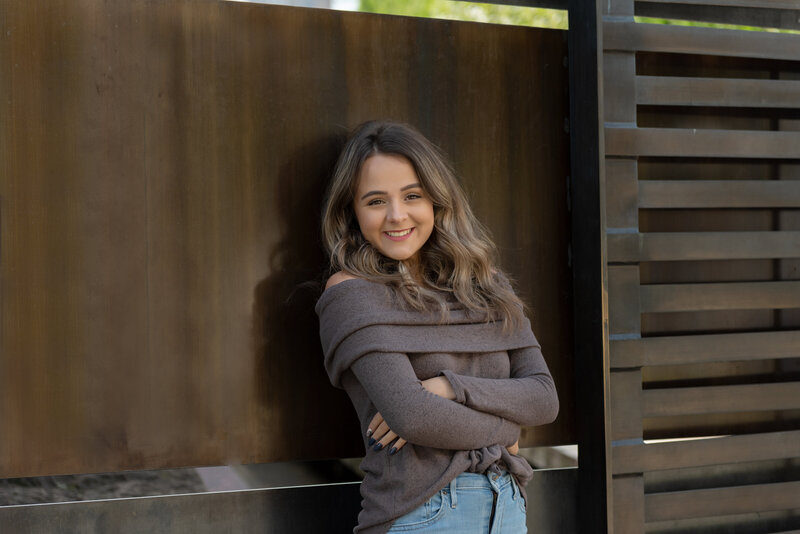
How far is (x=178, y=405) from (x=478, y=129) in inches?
46.9

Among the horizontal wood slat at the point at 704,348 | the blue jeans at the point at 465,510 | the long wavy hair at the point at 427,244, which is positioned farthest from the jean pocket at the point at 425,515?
the horizontal wood slat at the point at 704,348

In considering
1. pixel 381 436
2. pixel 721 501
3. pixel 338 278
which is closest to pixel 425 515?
pixel 381 436

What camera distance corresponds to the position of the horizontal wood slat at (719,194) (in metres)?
2.33

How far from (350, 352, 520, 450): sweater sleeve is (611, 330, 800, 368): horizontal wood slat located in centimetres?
68

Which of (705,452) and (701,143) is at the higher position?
(701,143)

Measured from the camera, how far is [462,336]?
1.90 meters

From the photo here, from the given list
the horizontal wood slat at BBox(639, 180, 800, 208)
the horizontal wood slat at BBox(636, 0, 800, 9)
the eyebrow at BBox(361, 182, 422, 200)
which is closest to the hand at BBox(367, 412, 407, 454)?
the eyebrow at BBox(361, 182, 422, 200)

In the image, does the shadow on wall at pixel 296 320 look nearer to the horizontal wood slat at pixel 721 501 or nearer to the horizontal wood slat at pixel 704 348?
the horizontal wood slat at pixel 704 348

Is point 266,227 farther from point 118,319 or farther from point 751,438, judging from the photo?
point 751,438

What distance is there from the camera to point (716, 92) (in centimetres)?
239

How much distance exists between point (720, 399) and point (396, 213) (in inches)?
48.6

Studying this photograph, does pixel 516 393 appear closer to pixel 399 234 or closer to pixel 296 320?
pixel 399 234

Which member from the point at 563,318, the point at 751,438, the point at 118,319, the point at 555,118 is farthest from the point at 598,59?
the point at 118,319

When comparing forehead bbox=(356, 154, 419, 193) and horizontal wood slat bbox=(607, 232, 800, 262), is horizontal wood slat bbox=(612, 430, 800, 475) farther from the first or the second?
forehead bbox=(356, 154, 419, 193)
